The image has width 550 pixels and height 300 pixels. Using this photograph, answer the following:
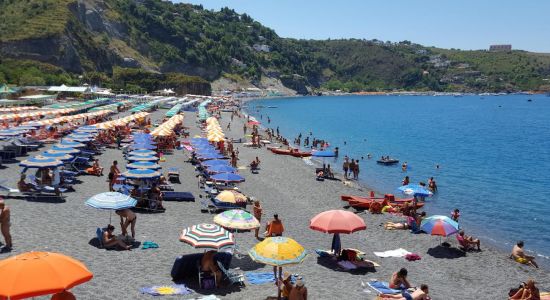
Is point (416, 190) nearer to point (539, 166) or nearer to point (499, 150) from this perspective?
point (539, 166)

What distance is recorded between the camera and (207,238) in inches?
472

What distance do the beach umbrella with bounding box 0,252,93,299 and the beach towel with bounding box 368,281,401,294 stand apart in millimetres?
7610

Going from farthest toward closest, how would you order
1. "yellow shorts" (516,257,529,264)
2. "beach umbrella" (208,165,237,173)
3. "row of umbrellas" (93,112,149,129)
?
"row of umbrellas" (93,112,149,129), "beach umbrella" (208,165,237,173), "yellow shorts" (516,257,529,264)

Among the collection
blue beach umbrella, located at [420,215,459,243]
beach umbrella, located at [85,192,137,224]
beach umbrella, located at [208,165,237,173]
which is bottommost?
blue beach umbrella, located at [420,215,459,243]

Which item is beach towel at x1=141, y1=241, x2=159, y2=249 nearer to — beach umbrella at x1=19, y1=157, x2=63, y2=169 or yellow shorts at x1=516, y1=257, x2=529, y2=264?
beach umbrella at x1=19, y1=157, x2=63, y2=169

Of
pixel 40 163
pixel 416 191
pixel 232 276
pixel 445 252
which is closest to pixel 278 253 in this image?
pixel 232 276

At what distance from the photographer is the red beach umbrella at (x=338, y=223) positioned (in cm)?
1451

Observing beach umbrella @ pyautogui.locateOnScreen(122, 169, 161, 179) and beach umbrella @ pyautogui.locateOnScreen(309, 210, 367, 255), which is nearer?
beach umbrella @ pyautogui.locateOnScreen(309, 210, 367, 255)

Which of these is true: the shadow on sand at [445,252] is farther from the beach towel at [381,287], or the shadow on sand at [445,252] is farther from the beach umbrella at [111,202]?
the beach umbrella at [111,202]

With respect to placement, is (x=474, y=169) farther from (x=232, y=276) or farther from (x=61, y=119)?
(x=232, y=276)

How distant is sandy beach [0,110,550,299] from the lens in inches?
480

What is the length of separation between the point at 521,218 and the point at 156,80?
108m

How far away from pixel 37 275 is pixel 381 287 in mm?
8671

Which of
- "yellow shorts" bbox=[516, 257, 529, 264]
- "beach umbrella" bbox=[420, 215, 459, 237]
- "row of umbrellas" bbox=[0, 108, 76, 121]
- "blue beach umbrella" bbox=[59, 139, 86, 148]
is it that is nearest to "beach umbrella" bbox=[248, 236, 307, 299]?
"beach umbrella" bbox=[420, 215, 459, 237]
